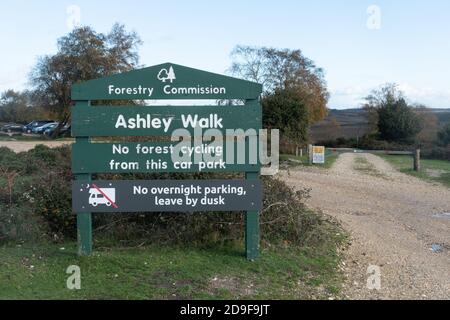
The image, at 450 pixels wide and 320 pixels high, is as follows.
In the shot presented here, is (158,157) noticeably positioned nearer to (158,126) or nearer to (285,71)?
(158,126)

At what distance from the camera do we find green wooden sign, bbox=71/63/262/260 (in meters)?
6.18

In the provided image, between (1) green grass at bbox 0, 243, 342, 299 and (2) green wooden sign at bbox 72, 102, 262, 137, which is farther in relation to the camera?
(2) green wooden sign at bbox 72, 102, 262, 137

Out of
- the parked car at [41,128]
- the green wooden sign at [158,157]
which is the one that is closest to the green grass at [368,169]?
the green wooden sign at [158,157]

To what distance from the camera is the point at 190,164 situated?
6273mm

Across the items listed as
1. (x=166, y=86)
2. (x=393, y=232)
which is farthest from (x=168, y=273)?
(x=393, y=232)

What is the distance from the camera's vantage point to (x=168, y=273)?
581cm

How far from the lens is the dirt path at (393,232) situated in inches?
231

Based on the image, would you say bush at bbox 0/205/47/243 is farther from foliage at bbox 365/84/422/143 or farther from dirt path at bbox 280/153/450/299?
foliage at bbox 365/84/422/143

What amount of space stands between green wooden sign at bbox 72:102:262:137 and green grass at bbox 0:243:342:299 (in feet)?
4.75

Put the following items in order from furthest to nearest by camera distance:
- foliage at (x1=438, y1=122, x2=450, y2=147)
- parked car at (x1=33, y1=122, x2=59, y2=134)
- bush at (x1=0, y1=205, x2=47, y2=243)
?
parked car at (x1=33, y1=122, x2=59, y2=134) < foliage at (x1=438, y1=122, x2=450, y2=147) < bush at (x1=0, y1=205, x2=47, y2=243)

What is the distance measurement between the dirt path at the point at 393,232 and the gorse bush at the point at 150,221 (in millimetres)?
948

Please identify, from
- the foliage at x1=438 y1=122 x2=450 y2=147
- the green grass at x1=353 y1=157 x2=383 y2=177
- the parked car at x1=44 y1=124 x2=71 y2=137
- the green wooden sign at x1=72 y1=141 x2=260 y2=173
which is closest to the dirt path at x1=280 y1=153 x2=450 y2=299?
the green wooden sign at x1=72 y1=141 x2=260 y2=173

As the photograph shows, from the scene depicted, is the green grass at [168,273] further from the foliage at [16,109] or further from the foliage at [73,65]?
the foliage at [16,109]
